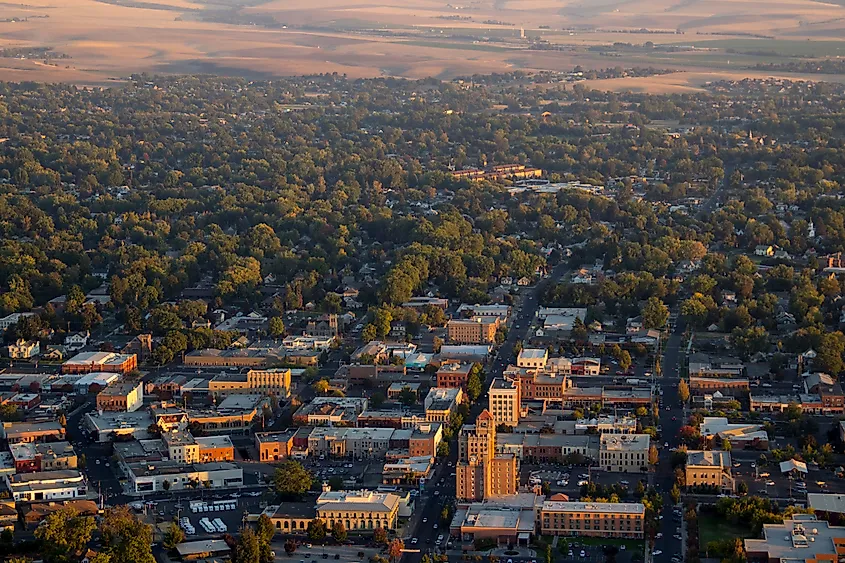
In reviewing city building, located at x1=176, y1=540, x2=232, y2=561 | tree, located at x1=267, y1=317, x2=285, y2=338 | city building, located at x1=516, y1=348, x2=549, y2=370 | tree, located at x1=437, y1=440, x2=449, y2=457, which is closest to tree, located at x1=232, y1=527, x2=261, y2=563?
city building, located at x1=176, y1=540, x2=232, y2=561

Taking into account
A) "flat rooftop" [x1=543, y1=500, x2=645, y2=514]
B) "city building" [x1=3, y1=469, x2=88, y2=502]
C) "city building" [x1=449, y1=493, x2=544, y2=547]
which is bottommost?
"city building" [x1=3, y1=469, x2=88, y2=502]

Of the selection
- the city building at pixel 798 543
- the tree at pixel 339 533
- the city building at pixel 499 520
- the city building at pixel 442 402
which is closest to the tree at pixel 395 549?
the tree at pixel 339 533

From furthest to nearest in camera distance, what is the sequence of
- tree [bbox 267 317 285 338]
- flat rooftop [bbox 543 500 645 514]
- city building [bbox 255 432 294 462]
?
1. tree [bbox 267 317 285 338]
2. city building [bbox 255 432 294 462]
3. flat rooftop [bbox 543 500 645 514]

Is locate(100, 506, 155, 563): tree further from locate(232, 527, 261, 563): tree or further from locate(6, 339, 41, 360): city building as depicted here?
locate(6, 339, 41, 360): city building

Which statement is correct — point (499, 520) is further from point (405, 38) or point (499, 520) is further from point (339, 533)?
point (405, 38)

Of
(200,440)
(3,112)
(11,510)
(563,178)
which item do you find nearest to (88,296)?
(200,440)

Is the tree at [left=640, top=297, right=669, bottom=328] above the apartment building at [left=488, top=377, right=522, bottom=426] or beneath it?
beneath

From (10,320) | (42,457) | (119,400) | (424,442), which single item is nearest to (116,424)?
(119,400)
